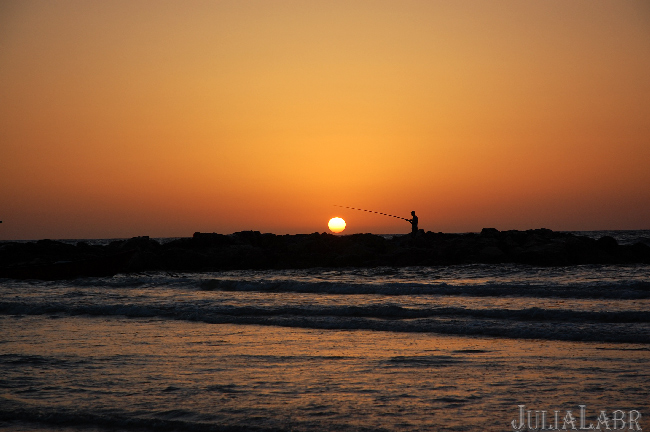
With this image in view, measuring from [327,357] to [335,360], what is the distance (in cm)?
25

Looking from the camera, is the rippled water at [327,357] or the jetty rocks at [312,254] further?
the jetty rocks at [312,254]

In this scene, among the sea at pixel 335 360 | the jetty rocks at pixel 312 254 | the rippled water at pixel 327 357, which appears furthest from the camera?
the jetty rocks at pixel 312 254

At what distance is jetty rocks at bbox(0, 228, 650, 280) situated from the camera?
22.8 metres

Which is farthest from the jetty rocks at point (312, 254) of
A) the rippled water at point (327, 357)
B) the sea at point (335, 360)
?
the sea at point (335, 360)

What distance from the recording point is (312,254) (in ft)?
89.3

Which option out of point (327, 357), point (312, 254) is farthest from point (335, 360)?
point (312, 254)

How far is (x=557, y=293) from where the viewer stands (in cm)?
1473

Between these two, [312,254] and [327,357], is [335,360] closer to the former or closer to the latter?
[327,357]

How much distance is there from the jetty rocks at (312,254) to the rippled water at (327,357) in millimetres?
6347

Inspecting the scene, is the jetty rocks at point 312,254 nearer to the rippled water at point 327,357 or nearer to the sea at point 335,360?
the rippled water at point 327,357

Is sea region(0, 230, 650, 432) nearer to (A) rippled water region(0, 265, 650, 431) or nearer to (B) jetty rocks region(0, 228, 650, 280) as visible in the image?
(A) rippled water region(0, 265, 650, 431)

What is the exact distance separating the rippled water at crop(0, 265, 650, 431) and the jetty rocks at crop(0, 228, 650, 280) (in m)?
6.35

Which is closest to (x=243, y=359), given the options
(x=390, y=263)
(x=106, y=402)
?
(x=106, y=402)

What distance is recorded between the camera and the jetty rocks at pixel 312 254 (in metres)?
22.8
